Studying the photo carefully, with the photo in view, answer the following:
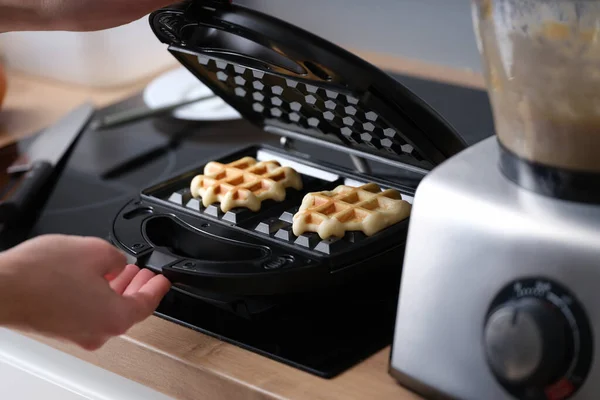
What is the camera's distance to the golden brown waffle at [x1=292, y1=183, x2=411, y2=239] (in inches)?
35.4

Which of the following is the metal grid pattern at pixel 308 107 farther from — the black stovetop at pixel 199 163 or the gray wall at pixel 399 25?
the gray wall at pixel 399 25

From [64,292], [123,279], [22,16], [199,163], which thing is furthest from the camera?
[199,163]

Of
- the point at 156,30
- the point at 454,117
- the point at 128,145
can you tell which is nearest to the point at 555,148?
the point at 156,30

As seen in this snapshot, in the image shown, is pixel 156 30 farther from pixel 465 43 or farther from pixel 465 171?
pixel 465 43

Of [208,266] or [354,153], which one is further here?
[354,153]

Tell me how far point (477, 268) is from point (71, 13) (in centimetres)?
67

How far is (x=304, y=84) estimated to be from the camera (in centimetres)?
95

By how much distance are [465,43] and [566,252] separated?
42.9 inches

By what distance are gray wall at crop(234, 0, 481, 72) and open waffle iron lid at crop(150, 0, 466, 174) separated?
64cm

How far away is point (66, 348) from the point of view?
35.8 inches

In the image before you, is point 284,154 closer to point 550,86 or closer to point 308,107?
point 308,107

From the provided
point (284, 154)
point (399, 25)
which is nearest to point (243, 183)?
point (284, 154)

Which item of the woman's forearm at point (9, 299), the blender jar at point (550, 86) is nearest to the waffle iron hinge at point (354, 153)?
the blender jar at point (550, 86)

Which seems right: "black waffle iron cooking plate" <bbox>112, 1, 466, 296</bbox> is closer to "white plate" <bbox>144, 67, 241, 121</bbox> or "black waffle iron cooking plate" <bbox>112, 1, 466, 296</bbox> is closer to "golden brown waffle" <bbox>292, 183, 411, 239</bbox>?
"golden brown waffle" <bbox>292, 183, 411, 239</bbox>
